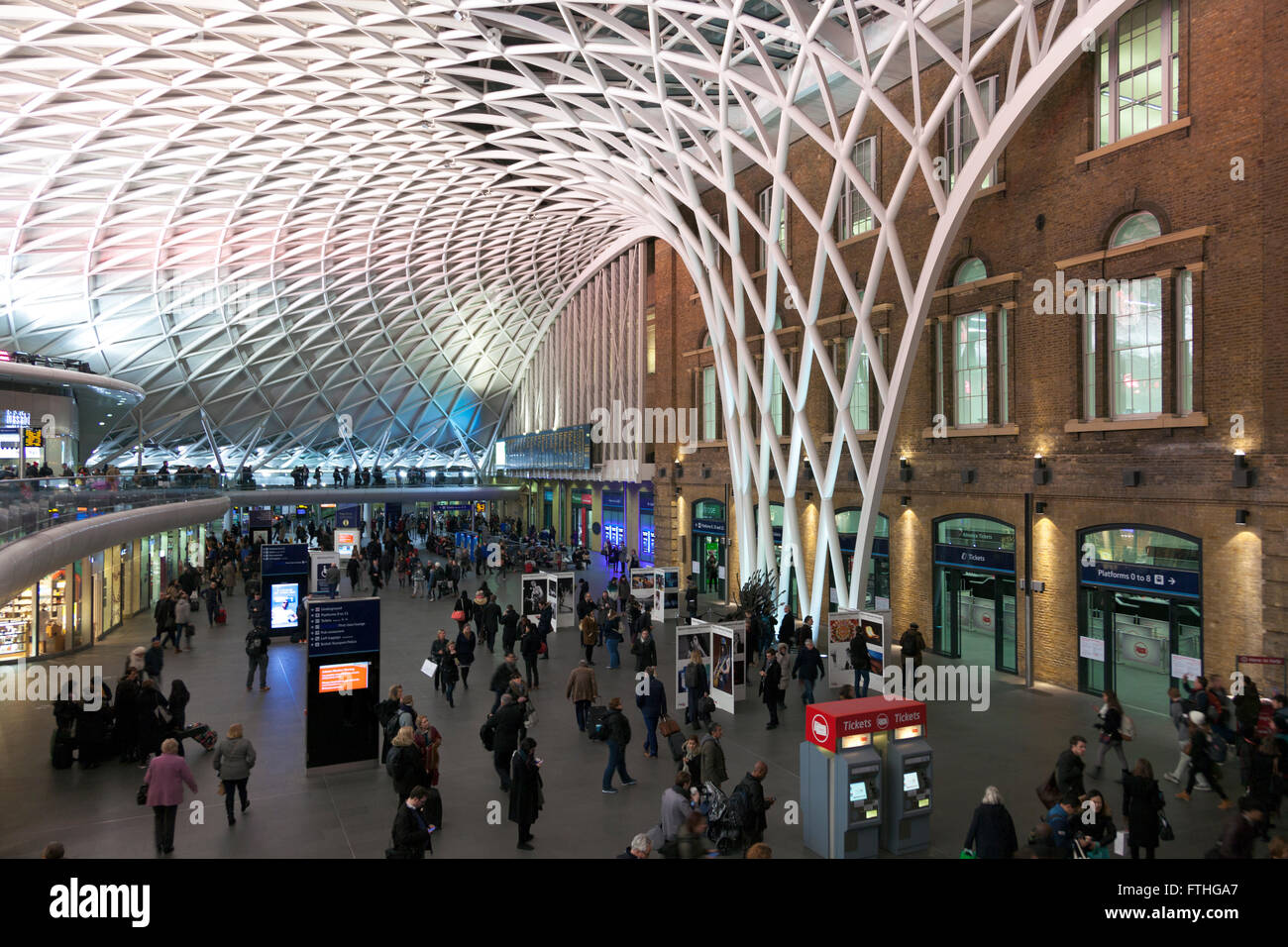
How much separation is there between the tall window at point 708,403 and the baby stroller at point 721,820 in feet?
78.1

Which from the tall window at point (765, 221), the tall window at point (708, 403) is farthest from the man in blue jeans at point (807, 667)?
the tall window at point (708, 403)

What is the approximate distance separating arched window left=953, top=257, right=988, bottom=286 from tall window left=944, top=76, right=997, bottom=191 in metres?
1.79

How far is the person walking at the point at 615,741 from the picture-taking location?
11.3 m

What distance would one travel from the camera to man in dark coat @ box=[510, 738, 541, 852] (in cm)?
958

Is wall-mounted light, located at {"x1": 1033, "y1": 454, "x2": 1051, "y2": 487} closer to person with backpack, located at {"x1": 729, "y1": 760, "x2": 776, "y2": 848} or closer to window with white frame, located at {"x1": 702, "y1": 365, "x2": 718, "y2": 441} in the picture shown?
person with backpack, located at {"x1": 729, "y1": 760, "x2": 776, "y2": 848}

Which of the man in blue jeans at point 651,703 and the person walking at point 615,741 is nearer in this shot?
the person walking at point 615,741

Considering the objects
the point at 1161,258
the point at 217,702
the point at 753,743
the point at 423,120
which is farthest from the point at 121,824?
the point at 423,120

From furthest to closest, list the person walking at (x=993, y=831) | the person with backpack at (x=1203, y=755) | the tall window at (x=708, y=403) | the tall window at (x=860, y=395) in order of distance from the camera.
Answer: the tall window at (x=708, y=403)
the tall window at (x=860, y=395)
the person with backpack at (x=1203, y=755)
the person walking at (x=993, y=831)

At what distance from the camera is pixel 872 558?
952 inches

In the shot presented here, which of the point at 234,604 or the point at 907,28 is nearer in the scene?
the point at 907,28

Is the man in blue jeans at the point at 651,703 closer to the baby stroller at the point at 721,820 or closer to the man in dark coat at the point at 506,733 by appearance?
the man in dark coat at the point at 506,733

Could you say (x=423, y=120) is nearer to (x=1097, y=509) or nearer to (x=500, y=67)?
(x=500, y=67)

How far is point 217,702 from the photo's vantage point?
1667cm

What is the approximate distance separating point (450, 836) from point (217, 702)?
9091 mm
